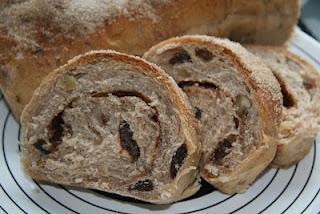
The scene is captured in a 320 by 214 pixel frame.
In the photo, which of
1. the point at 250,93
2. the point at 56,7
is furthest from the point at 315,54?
the point at 56,7

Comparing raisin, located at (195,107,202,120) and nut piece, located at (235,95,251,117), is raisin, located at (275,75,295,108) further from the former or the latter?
raisin, located at (195,107,202,120)

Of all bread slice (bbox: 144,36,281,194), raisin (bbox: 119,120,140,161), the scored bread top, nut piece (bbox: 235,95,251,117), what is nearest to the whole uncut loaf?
the scored bread top

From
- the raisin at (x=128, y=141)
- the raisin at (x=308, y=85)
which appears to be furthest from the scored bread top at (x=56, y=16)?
the raisin at (x=308, y=85)

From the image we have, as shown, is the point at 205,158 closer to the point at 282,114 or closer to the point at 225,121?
the point at 225,121

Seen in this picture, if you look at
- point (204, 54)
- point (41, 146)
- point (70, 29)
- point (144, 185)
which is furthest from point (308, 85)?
point (41, 146)

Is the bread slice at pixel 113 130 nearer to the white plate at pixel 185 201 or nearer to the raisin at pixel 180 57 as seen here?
the white plate at pixel 185 201
